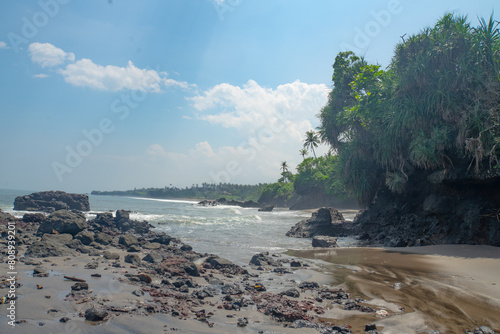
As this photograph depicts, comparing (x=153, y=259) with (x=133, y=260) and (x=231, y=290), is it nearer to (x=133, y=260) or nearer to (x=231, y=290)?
(x=133, y=260)

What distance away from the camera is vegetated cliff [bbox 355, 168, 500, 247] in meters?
11.7

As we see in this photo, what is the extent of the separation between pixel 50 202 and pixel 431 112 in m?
36.7

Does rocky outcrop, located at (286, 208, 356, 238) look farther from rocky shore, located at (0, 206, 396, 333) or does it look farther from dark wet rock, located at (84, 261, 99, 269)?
dark wet rock, located at (84, 261, 99, 269)

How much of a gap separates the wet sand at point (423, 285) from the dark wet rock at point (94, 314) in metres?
3.59

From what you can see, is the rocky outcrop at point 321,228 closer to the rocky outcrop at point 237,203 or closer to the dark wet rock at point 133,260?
the dark wet rock at point 133,260

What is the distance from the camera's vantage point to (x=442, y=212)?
13.2 meters

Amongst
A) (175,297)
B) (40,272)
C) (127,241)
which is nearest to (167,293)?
(175,297)

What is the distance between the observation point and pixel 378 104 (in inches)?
649

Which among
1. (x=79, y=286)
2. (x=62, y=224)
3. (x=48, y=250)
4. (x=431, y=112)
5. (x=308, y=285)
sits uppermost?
(x=431, y=112)

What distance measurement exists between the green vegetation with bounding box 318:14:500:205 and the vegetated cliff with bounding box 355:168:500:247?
588 mm

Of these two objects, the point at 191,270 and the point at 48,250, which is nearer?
the point at 191,270

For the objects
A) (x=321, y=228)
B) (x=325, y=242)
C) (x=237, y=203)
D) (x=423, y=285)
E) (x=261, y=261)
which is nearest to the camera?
(x=423, y=285)

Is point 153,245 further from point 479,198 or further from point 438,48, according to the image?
point 438,48

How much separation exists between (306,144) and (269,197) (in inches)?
844
